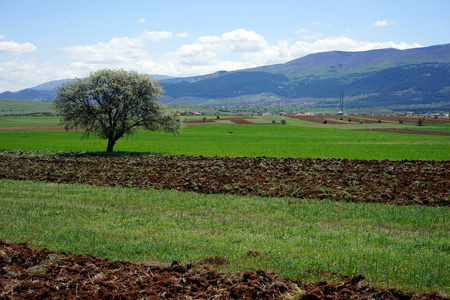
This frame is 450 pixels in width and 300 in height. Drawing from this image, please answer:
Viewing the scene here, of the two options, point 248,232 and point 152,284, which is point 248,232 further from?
point 152,284

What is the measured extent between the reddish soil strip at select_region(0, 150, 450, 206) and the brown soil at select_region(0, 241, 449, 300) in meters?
11.3

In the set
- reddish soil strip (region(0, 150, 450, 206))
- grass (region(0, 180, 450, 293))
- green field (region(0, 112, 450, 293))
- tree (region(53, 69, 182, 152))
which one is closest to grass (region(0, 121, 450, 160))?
tree (region(53, 69, 182, 152))

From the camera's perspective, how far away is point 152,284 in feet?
29.4

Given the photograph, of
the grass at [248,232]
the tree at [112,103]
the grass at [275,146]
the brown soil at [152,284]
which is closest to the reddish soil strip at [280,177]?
the grass at [248,232]

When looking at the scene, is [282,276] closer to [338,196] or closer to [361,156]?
[338,196]

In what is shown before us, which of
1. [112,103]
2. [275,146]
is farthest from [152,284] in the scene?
[275,146]

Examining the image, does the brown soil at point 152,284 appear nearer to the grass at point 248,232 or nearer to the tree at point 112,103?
the grass at point 248,232

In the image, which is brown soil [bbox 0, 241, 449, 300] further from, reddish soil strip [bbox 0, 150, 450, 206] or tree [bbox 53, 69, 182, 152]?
tree [bbox 53, 69, 182, 152]

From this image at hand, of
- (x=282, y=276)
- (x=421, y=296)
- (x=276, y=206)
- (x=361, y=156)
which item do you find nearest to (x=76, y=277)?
(x=282, y=276)

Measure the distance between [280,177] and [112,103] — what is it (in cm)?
2782

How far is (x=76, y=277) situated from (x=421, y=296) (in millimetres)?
8047

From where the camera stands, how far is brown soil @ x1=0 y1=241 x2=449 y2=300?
845cm

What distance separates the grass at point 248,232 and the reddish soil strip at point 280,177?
2288 millimetres

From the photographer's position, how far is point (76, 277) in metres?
9.34
